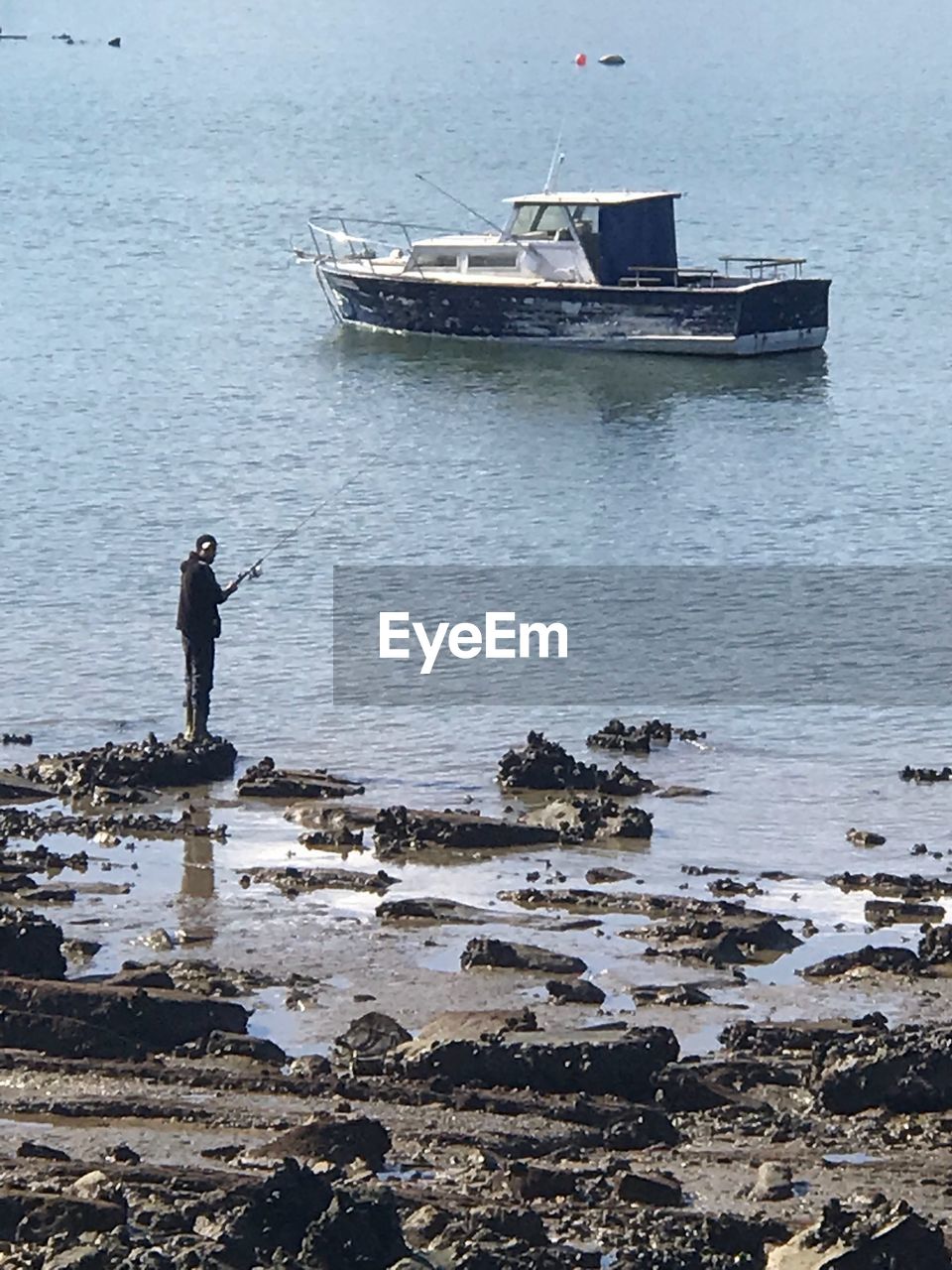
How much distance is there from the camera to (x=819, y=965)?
16891mm

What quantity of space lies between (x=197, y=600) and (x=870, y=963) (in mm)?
6856

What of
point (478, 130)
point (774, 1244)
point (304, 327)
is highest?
point (478, 130)

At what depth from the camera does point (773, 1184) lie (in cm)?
1317

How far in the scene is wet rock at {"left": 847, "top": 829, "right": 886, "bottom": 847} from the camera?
66.9 ft

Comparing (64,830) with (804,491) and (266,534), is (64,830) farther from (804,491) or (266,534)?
(804,491)

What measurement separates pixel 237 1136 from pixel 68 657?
13608 millimetres

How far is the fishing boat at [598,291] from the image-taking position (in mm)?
46250

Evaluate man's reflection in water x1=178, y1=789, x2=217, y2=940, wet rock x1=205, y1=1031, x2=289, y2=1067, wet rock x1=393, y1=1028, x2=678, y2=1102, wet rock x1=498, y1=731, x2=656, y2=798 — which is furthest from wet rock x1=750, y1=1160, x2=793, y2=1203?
wet rock x1=498, y1=731, x2=656, y2=798

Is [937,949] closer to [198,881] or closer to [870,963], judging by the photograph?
[870,963]

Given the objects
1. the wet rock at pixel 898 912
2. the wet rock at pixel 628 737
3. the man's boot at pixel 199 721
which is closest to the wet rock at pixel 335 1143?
the wet rock at pixel 898 912

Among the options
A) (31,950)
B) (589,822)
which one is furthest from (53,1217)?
(589,822)

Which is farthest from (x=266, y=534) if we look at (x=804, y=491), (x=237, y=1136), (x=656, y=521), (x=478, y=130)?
(x=478, y=130)

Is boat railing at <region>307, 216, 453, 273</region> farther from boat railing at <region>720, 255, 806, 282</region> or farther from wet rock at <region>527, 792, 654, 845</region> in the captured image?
wet rock at <region>527, 792, 654, 845</region>

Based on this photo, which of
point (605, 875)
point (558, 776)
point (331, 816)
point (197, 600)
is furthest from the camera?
point (197, 600)
